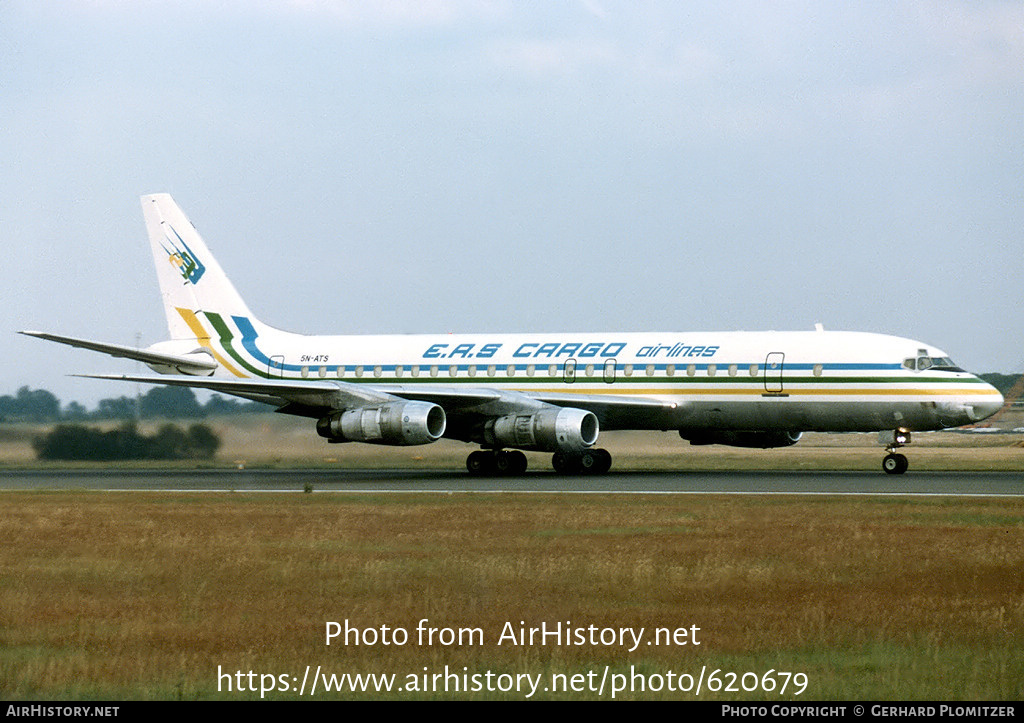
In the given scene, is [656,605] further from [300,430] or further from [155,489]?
[300,430]

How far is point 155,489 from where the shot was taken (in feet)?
106

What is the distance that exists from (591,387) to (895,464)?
788cm

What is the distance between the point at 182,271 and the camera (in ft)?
147

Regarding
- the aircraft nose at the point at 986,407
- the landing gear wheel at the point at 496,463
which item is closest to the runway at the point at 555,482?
the landing gear wheel at the point at 496,463

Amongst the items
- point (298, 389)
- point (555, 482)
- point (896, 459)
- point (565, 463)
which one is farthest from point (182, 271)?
point (896, 459)

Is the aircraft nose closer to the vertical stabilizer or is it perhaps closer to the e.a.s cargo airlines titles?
the e.a.s cargo airlines titles

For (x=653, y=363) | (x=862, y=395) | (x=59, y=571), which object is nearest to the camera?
(x=59, y=571)

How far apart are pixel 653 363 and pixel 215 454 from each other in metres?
13.5

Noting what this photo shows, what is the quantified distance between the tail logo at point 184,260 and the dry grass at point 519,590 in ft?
67.1

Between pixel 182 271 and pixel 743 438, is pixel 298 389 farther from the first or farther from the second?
pixel 743 438

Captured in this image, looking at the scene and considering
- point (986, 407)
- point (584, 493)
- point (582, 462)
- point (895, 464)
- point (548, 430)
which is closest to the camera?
point (584, 493)


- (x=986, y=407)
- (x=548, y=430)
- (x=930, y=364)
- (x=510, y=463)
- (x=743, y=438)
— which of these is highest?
(x=930, y=364)

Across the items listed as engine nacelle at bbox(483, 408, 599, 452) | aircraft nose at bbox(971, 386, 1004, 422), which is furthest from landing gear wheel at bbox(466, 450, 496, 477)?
aircraft nose at bbox(971, 386, 1004, 422)
